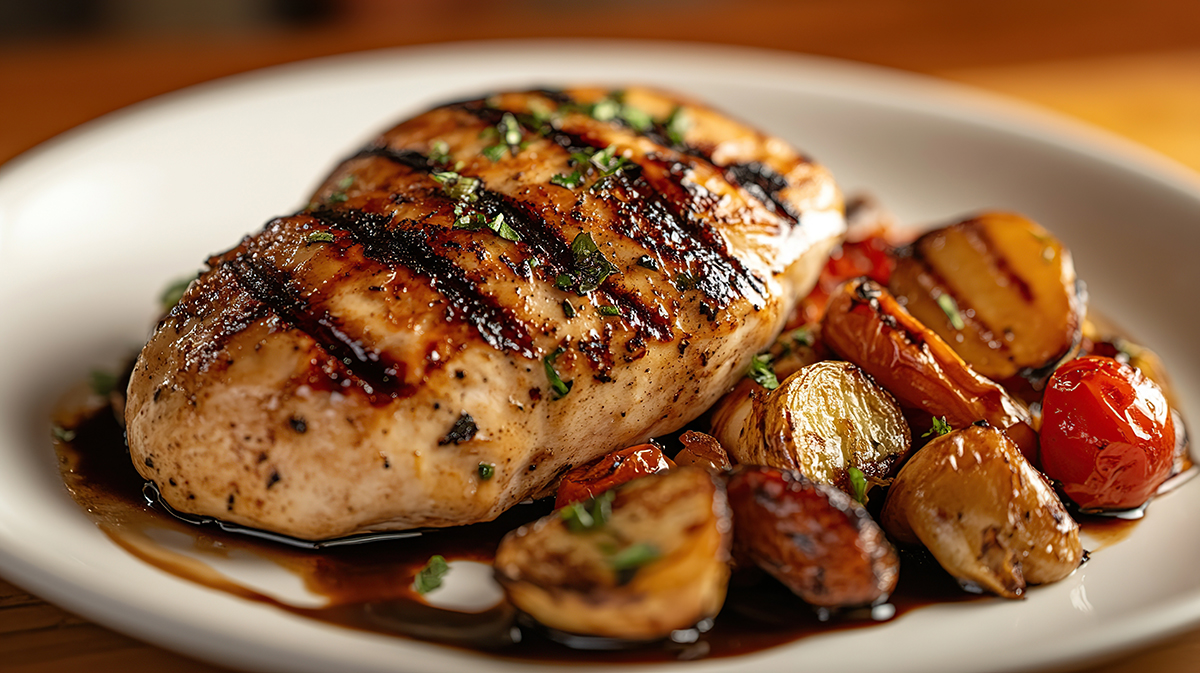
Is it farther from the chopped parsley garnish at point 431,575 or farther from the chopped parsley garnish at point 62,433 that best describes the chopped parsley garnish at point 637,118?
the chopped parsley garnish at point 62,433

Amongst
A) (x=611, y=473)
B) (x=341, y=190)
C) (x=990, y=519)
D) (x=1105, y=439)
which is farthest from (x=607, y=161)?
(x=1105, y=439)

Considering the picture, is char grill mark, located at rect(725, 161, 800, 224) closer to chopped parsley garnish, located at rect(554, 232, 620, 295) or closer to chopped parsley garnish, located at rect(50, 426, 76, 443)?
chopped parsley garnish, located at rect(554, 232, 620, 295)

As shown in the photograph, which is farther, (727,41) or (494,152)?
(727,41)

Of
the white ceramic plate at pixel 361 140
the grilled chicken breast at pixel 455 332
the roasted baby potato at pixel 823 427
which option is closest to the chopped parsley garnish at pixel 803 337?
the grilled chicken breast at pixel 455 332

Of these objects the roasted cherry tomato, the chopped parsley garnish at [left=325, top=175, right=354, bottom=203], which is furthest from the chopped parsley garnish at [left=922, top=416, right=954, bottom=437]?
the chopped parsley garnish at [left=325, top=175, right=354, bottom=203]

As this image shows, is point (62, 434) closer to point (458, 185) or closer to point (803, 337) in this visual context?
point (458, 185)

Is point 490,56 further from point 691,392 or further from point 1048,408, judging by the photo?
point 1048,408
